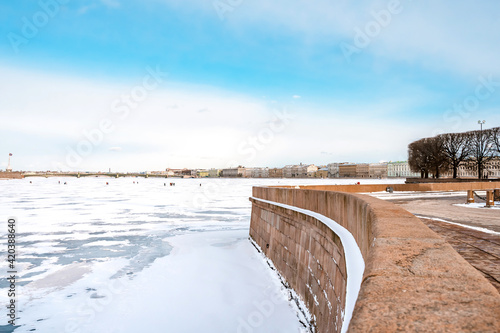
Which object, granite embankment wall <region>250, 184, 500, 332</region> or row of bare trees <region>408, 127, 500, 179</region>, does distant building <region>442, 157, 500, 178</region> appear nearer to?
row of bare trees <region>408, 127, 500, 179</region>

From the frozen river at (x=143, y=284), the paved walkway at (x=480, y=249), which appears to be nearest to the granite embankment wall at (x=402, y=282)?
the paved walkway at (x=480, y=249)

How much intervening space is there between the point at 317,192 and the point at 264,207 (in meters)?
6.32

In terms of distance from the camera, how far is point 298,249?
9.89 m

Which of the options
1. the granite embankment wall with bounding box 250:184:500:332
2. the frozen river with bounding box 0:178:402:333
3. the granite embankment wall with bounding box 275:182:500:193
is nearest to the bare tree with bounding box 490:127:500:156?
the granite embankment wall with bounding box 275:182:500:193

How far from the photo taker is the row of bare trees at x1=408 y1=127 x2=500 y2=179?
56.3 meters

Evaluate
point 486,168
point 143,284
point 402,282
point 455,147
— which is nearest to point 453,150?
point 455,147

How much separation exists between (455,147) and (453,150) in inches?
46.6

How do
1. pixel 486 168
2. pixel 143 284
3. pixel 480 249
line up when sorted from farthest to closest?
pixel 486 168
pixel 143 284
pixel 480 249

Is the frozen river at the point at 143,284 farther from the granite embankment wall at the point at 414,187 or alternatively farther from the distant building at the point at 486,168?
the distant building at the point at 486,168

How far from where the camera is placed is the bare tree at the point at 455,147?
2334 inches

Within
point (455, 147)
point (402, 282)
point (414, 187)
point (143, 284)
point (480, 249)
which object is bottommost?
point (143, 284)

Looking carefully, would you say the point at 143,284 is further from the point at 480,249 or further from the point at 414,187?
the point at 414,187

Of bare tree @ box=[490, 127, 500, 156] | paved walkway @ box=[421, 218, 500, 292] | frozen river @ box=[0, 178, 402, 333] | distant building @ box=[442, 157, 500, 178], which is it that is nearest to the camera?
paved walkway @ box=[421, 218, 500, 292]

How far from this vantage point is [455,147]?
61.8 m
